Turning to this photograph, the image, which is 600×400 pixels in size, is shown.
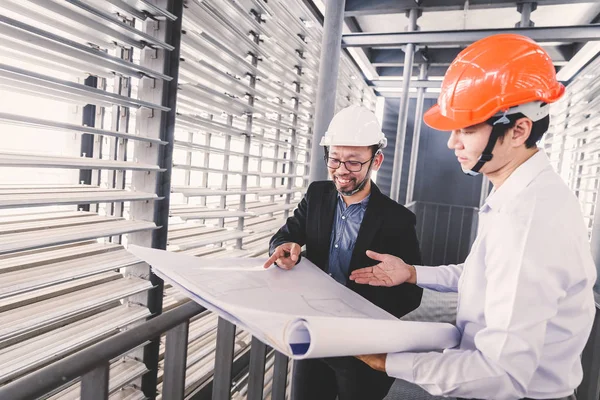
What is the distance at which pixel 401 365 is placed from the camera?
3.26 feet

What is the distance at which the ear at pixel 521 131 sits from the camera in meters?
1.11

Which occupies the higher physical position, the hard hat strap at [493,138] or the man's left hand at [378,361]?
the hard hat strap at [493,138]

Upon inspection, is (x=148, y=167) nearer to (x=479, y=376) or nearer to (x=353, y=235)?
(x=353, y=235)

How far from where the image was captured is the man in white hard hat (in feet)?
6.27

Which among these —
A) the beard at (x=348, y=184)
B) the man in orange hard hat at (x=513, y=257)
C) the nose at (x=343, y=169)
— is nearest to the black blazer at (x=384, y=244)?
the beard at (x=348, y=184)

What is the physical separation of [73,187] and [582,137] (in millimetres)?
6494

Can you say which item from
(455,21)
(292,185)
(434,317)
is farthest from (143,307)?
(455,21)

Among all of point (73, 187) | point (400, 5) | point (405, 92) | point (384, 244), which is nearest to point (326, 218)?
point (384, 244)

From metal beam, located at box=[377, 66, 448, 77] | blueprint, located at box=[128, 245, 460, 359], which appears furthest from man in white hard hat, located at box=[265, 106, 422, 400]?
metal beam, located at box=[377, 66, 448, 77]

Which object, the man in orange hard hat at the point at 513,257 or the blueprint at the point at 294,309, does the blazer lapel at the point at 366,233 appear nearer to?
the blueprint at the point at 294,309

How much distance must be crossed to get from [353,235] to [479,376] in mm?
1162

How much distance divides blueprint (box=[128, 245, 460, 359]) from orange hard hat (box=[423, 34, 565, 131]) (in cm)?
70

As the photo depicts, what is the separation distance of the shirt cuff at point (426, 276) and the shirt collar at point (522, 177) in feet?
2.02

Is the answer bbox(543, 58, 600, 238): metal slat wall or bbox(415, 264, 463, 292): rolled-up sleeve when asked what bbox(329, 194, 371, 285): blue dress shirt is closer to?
bbox(415, 264, 463, 292): rolled-up sleeve
